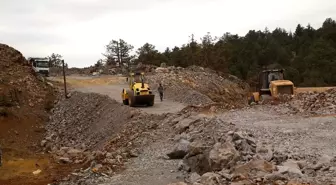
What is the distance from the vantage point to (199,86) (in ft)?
111

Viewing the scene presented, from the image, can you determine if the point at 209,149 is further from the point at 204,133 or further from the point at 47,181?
the point at 47,181

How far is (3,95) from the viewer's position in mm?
29188

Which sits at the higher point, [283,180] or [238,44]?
[238,44]

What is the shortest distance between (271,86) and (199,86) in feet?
42.9

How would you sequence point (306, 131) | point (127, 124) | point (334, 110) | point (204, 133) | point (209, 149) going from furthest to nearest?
point (127, 124) → point (334, 110) → point (204, 133) → point (306, 131) → point (209, 149)

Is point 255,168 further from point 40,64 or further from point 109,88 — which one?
point 40,64

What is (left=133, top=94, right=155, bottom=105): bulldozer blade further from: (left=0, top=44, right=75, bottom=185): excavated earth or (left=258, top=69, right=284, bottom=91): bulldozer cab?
(left=258, top=69, right=284, bottom=91): bulldozer cab

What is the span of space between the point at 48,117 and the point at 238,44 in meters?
54.5

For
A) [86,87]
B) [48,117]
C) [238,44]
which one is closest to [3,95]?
[48,117]

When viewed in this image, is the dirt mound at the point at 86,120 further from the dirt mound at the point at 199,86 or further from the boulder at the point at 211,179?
the boulder at the point at 211,179

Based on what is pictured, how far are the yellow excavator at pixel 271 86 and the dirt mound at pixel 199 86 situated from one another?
5711mm

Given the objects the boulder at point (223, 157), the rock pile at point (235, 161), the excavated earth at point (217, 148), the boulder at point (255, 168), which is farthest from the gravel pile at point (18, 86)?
the boulder at point (255, 168)

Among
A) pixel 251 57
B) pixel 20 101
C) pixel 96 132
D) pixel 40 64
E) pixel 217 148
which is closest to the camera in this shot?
pixel 217 148

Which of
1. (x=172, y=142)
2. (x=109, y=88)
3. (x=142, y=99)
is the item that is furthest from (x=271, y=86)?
(x=109, y=88)
